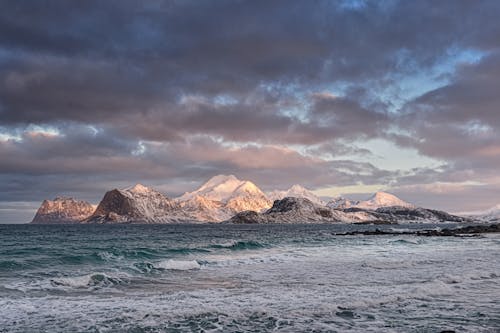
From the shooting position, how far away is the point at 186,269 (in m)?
31.9

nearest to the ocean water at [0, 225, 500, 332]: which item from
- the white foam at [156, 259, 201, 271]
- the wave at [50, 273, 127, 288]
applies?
the wave at [50, 273, 127, 288]

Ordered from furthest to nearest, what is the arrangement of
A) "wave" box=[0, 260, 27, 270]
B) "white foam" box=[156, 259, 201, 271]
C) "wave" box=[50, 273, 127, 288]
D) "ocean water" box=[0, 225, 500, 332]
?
"white foam" box=[156, 259, 201, 271] < "wave" box=[0, 260, 27, 270] < "wave" box=[50, 273, 127, 288] < "ocean water" box=[0, 225, 500, 332]

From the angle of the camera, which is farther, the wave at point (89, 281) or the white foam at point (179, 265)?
the white foam at point (179, 265)

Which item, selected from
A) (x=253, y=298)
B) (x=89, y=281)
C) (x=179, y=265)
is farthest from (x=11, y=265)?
(x=253, y=298)

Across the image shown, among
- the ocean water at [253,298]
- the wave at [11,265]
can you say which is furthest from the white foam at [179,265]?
the wave at [11,265]

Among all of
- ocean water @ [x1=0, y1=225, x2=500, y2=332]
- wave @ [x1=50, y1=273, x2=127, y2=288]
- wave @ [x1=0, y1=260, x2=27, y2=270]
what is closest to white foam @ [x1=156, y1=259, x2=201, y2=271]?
ocean water @ [x1=0, y1=225, x2=500, y2=332]

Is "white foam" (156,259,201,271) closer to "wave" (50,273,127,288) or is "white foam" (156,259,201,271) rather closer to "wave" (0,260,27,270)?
"wave" (50,273,127,288)

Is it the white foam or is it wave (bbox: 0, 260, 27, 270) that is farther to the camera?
the white foam

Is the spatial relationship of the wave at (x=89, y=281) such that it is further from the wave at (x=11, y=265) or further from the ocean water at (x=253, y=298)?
the wave at (x=11, y=265)

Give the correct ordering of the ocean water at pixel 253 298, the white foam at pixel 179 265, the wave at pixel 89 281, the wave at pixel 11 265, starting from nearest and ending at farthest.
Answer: the ocean water at pixel 253 298 < the wave at pixel 89 281 < the wave at pixel 11 265 < the white foam at pixel 179 265

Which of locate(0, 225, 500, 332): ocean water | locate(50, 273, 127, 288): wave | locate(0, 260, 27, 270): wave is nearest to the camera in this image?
locate(0, 225, 500, 332): ocean water

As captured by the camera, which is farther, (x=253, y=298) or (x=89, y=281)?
(x=89, y=281)

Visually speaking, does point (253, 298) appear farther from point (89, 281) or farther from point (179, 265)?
point (179, 265)

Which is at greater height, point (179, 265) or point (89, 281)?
point (179, 265)
